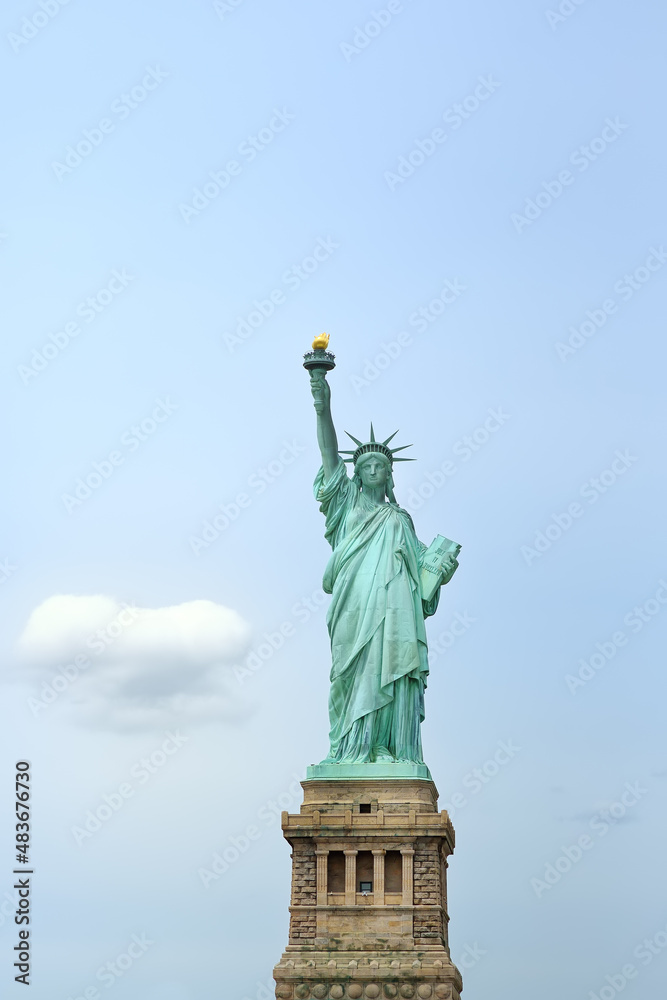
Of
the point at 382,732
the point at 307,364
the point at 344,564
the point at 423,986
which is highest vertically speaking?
the point at 307,364

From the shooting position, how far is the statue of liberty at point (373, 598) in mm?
37219

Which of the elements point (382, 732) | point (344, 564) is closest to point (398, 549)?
point (344, 564)

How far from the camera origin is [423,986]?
34875mm

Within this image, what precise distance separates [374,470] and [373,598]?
8.62ft

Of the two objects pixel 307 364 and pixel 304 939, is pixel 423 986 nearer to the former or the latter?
pixel 304 939

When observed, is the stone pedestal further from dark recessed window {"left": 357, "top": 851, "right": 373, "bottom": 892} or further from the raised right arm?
the raised right arm

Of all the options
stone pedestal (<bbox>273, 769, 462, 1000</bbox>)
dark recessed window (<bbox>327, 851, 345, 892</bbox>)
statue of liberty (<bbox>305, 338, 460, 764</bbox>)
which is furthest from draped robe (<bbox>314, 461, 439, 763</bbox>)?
dark recessed window (<bbox>327, 851, 345, 892</bbox>)

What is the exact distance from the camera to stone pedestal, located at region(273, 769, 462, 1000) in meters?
35.1

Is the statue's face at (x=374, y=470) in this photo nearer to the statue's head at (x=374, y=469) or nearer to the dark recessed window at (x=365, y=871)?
the statue's head at (x=374, y=469)

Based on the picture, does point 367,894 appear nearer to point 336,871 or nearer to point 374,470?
point 336,871

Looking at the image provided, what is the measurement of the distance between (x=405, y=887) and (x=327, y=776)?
247cm

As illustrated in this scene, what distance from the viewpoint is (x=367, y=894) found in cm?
3594

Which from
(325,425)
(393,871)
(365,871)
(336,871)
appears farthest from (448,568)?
(336,871)

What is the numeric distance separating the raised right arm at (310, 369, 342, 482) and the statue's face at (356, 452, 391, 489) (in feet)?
1.76
